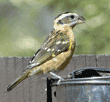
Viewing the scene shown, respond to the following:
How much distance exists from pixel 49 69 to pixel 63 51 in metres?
0.29

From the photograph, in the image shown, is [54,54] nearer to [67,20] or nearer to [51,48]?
[51,48]

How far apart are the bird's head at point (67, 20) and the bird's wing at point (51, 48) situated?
0.18 meters

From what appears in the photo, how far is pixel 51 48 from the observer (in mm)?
2625

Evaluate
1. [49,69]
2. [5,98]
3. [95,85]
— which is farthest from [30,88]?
[95,85]

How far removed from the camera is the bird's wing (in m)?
2.58

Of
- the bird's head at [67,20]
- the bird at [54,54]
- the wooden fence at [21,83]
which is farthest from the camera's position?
the wooden fence at [21,83]

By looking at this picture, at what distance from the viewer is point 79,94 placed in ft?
7.25

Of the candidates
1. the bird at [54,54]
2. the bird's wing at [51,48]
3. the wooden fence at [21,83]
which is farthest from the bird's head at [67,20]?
the wooden fence at [21,83]

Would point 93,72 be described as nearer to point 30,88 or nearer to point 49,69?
point 49,69

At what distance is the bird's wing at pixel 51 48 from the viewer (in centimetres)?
258

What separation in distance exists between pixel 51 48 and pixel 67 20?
1.56 ft

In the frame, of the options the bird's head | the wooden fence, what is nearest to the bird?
the bird's head

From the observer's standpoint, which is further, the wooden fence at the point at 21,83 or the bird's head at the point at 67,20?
the wooden fence at the point at 21,83

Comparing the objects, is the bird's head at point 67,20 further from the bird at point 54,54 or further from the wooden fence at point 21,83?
the wooden fence at point 21,83
